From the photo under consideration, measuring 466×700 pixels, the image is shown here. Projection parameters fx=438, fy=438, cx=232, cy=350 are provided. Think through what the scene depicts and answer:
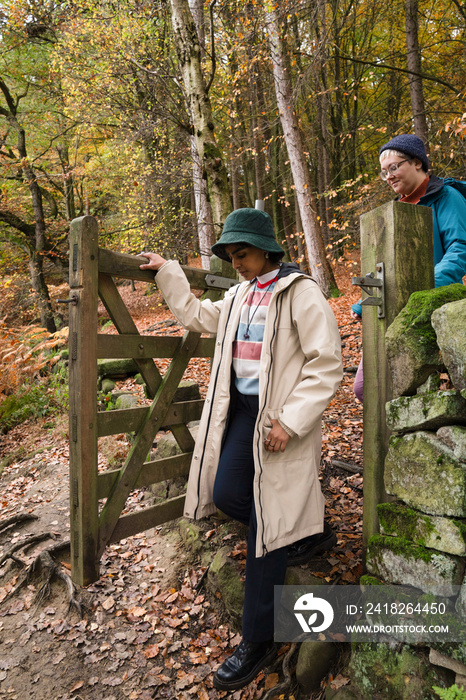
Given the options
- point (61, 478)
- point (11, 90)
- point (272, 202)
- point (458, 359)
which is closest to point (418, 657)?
point (458, 359)

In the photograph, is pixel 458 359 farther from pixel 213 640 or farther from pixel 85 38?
→ pixel 85 38

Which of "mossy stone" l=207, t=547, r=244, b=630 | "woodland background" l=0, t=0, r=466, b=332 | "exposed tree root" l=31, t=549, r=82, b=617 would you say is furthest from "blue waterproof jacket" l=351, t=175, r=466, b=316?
"exposed tree root" l=31, t=549, r=82, b=617

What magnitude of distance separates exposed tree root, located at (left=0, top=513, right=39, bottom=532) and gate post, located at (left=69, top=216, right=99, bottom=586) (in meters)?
2.39

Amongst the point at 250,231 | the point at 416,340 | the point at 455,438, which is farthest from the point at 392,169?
the point at 455,438

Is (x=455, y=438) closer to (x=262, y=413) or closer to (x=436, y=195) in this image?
(x=262, y=413)

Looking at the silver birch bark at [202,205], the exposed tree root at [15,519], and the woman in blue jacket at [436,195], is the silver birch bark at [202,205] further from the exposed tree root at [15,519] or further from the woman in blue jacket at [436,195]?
the woman in blue jacket at [436,195]

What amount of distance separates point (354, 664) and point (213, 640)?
125 cm

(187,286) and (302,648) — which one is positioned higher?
(187,286)

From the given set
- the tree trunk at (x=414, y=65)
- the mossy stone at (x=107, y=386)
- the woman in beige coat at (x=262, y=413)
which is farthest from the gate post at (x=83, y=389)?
the tree trunk at (x=414, y=65)

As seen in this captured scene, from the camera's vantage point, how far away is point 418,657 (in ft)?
6.57

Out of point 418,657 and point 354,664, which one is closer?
point 418,657

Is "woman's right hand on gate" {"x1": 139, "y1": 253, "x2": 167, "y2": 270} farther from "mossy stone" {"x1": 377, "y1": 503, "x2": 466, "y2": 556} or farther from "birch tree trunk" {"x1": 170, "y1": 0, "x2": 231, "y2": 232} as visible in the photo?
"birch tree trunk" {"x1": 170, "y1": 0, "x2": 231, "y2": 232}

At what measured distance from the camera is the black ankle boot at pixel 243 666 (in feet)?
8.08

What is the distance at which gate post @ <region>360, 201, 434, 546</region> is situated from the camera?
236cm
